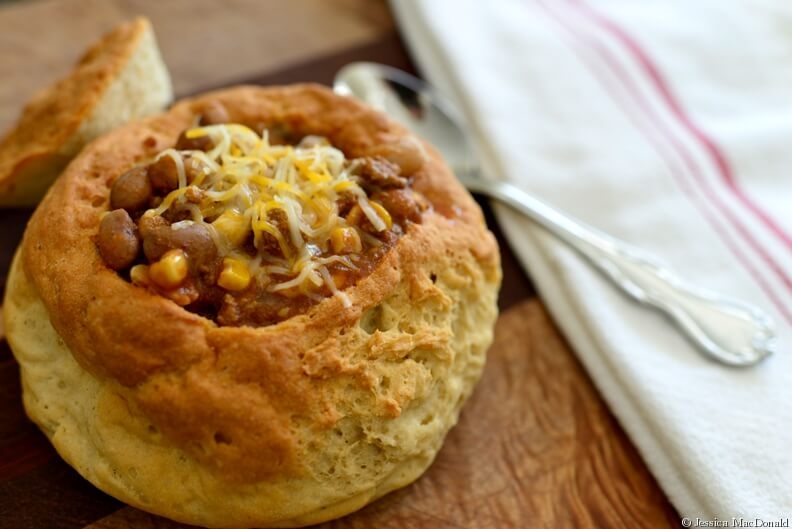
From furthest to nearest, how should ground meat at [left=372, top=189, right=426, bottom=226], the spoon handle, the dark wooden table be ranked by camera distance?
the spoon handle
ground meat at [left=372, top=189, right=426, bottom=226]
the dark wooden table

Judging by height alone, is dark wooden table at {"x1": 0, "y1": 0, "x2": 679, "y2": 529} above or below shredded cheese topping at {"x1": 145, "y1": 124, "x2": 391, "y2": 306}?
below

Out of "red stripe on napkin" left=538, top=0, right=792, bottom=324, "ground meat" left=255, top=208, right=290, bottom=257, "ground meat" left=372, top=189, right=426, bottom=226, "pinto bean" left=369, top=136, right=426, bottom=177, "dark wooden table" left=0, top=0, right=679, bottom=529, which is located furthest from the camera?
"red stripe on napkin" left=538, top=0, right=792, bottom=324

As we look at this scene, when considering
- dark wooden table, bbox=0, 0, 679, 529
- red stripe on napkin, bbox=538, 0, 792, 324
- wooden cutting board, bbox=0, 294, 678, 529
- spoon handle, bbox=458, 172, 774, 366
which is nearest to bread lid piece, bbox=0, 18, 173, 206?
dark wooden table, bbox=0, 0, 679, 529

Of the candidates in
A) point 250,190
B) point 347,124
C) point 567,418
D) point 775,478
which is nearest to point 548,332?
point 567,418

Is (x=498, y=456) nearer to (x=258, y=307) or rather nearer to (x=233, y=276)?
(x=258, y=307)

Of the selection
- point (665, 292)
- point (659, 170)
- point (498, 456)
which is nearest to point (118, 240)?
point (498, 456)

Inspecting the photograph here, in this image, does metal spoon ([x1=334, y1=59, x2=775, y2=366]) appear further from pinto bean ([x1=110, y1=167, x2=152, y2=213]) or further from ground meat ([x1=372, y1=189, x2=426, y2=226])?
pinto bean ([x1=110, y1=167, x2=152, y2=213])

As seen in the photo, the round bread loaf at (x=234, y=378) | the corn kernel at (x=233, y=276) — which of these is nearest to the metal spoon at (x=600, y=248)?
the round bread loaf at (x=234, y=378)
